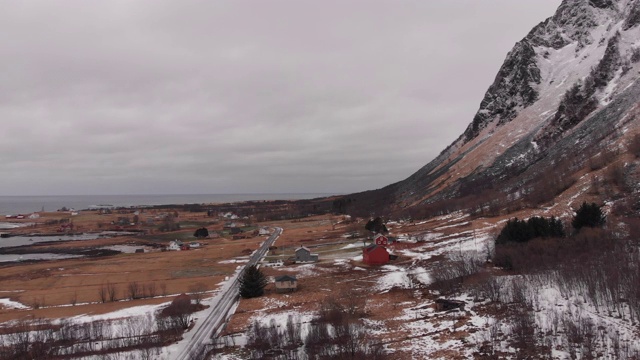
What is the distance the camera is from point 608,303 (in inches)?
1395

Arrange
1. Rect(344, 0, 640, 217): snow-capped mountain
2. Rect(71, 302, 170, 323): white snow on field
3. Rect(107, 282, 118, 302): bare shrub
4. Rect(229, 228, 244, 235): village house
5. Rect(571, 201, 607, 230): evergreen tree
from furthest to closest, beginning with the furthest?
Rect(229, 228, 244, 235): village house < Rect(344, 0, 640, 217): snow-capped mountain < Rect(571, 201, 607, 230): evergreen tree < Rect(107, 282, 118, 302): bare shrub < Rect(71, 302, 170, 323): white snow on field

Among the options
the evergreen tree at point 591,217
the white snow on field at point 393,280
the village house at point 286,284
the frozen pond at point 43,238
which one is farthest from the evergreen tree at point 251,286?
the frozen pond at point 43,238

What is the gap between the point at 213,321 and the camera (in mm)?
47656

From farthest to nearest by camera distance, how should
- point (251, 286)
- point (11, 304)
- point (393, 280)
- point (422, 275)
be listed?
point (11, 304) → point (393, 280) → point (422, 275) → point (251, 286)

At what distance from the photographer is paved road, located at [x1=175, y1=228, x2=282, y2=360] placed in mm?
39094

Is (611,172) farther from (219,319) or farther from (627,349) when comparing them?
(219,319)

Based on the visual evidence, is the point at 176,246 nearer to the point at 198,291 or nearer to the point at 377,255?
the point at 198,291

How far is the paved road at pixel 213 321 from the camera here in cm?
3909

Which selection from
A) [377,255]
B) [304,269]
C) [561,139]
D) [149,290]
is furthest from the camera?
[561,139]

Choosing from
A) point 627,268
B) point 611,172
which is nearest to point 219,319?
point 627,268

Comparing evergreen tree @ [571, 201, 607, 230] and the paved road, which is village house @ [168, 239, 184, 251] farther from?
evergreen tree @ [571, 201, 607, 230]

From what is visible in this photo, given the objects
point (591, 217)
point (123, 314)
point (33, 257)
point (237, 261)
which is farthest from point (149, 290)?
point (33, 257)

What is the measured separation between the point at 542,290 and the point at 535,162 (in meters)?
101

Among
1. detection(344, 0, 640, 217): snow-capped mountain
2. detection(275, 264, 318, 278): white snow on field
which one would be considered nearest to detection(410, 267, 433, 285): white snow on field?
detection(275, 264, 318, 278): white snow on field
